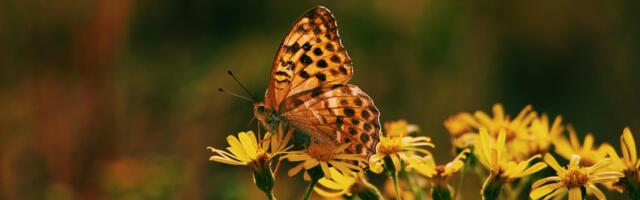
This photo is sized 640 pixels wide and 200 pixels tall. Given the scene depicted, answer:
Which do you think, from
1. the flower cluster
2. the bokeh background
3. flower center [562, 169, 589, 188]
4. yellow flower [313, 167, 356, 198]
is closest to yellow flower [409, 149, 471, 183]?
the flower cluster

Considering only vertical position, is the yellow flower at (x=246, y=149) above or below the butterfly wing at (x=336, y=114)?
below

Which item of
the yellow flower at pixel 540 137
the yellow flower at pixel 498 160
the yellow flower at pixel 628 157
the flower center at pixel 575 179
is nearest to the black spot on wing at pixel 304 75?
the yellow flower at pixel 498 160

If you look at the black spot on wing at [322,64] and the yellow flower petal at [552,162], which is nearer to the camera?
the yellow flower petal at [552,162]

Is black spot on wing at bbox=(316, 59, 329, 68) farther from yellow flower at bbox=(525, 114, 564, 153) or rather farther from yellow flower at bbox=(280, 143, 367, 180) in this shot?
yellow flower at bbox=(525, 114, 564, 153)

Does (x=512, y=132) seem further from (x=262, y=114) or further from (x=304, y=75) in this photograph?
(x=262, y=114)

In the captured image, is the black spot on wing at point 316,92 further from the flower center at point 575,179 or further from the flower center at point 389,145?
the flower center at point 575,179

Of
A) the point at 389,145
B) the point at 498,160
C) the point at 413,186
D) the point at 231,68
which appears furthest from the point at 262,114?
the point at 231,68
